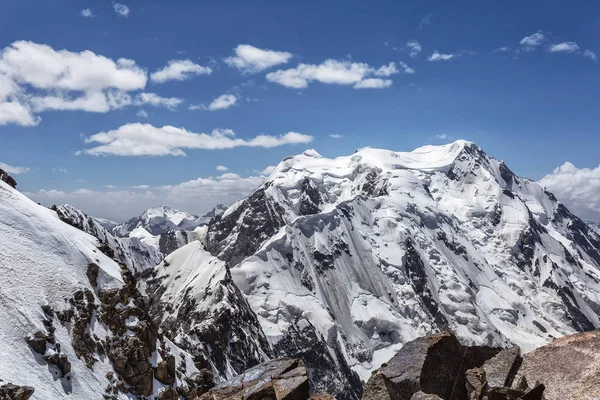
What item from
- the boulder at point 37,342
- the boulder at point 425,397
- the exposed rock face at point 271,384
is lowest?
the boulder at point 37,342

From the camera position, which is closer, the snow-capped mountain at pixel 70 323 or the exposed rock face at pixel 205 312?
the snow-capped mountain at pixel 70 323

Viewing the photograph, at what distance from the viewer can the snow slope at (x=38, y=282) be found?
A: 185 feet

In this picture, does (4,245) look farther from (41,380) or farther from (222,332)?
(222,332)

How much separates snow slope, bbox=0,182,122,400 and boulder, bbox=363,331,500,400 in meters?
50.1

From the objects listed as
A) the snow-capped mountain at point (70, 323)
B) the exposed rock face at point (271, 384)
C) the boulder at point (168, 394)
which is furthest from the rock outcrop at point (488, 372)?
the boulder at point (168, 394)

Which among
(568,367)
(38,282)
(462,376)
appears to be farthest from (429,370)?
(38,282)

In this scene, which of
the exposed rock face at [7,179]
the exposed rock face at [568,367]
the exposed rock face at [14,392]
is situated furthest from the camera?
the exposed rock face at [7,179]

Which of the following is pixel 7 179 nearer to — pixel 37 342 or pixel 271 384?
pixel 37 342

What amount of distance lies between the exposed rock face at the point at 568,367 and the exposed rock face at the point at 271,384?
8635 mm

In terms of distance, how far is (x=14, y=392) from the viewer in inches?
1901

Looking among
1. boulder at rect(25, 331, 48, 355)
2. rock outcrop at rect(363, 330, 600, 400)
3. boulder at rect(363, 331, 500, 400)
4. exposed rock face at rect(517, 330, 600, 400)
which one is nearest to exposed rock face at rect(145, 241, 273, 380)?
boulder at rect(25, 331, 48, 355)

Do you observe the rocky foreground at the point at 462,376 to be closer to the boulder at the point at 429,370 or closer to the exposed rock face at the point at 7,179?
the boulder at the point at 429,370

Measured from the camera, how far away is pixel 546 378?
624 inches

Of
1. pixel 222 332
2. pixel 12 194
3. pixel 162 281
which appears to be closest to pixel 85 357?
pixel 12 194
